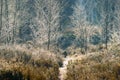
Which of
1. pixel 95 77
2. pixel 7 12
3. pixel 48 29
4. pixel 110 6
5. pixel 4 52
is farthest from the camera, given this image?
pixel 110 6

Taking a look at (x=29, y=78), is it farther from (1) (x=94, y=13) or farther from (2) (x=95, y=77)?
(1) (x=94, y=13)

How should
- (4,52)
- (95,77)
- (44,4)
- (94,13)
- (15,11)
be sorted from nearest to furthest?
1. (95,77)
2. (4,52)
3. (15,11)
4. (44,4)
5. (94,13)

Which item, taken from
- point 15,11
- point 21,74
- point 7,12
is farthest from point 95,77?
point 7,12

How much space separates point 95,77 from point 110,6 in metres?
43.5

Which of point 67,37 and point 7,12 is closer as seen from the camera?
point 7,12

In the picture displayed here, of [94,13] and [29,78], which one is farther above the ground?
[94,13]

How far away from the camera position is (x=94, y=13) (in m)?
72.9

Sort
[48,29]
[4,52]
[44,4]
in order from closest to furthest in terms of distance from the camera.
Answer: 1. [4,52]
2. [48,29]
3. [44,4]

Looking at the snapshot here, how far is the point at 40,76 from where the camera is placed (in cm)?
1398

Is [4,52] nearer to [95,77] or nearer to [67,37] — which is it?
[95,77]

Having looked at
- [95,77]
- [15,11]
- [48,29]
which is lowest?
[95,77]

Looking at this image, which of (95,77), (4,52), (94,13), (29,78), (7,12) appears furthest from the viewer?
(94,13)

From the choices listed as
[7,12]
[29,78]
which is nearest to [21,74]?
[29,78]

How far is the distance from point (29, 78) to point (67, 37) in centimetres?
4421
